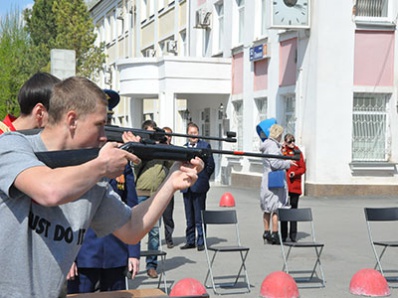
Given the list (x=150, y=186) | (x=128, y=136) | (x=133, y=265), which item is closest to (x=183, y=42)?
(x=150, y=186)

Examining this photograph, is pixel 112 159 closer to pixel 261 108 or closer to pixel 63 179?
pixel 63 179

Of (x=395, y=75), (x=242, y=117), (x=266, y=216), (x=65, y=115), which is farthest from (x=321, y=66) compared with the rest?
(x=65, y=115)

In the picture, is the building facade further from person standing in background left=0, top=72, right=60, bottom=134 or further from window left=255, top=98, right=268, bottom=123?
person standing in background left=0, top=72, right=60, bottom=134

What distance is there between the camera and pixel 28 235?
2648 millimetres

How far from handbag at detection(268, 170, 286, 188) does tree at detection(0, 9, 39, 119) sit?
16.1 m

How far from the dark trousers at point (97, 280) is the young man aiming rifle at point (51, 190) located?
2.31m

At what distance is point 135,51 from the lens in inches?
1711

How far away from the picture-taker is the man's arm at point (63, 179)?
2484 millimetres

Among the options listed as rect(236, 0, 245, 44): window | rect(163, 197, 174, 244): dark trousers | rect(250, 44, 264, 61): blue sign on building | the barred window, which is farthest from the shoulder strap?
rect(236, 0, 245, 44): window

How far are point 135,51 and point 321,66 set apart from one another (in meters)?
25.2

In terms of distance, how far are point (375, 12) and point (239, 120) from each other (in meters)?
7.60

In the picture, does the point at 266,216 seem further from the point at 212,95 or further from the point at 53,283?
the point at 212,95

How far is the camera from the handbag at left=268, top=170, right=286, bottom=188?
37.0 ft

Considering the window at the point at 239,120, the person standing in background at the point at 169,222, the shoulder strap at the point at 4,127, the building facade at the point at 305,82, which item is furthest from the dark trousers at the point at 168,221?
the window at the point at 239,120
